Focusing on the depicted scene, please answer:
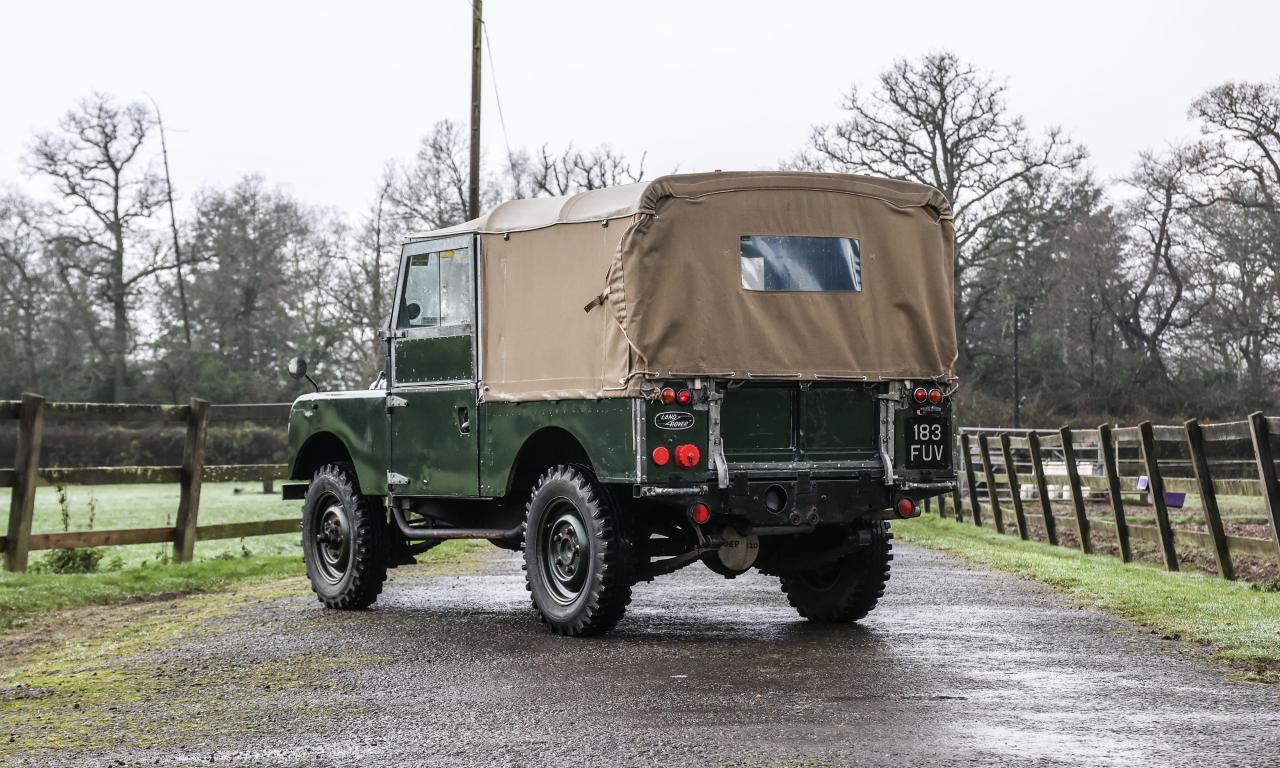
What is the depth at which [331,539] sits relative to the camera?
40.8ft

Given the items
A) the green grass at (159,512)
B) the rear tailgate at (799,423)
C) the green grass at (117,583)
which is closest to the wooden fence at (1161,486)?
the rear tailgate at (799,423)

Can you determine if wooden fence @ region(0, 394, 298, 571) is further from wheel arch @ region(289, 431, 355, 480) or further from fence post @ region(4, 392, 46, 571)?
wheel arch @ region(289, 431, 355, 480)

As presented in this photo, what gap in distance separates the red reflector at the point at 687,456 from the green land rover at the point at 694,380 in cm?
1

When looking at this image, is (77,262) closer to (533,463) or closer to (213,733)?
(533,463)

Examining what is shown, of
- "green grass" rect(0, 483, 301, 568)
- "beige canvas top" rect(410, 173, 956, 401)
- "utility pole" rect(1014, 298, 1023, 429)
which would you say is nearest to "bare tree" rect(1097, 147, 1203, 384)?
"utility pole" rect(1014, 298, 1023, 429)

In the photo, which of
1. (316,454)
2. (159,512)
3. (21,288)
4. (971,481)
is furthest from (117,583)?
(21,288)

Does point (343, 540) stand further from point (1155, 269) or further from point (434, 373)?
point (1155, 269)

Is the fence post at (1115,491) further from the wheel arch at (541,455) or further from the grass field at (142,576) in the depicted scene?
the grass field at (142,576)

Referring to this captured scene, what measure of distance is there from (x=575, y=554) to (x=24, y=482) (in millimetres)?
6387

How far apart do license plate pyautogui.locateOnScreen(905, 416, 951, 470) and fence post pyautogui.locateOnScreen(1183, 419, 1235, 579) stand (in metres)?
3.58

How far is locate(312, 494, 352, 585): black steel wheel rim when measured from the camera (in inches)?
479

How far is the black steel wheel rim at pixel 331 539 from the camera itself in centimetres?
1217

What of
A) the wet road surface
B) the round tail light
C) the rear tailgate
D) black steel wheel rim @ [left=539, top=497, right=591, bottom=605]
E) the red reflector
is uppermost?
the rear tailgate

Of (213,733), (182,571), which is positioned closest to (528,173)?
(182,571)
